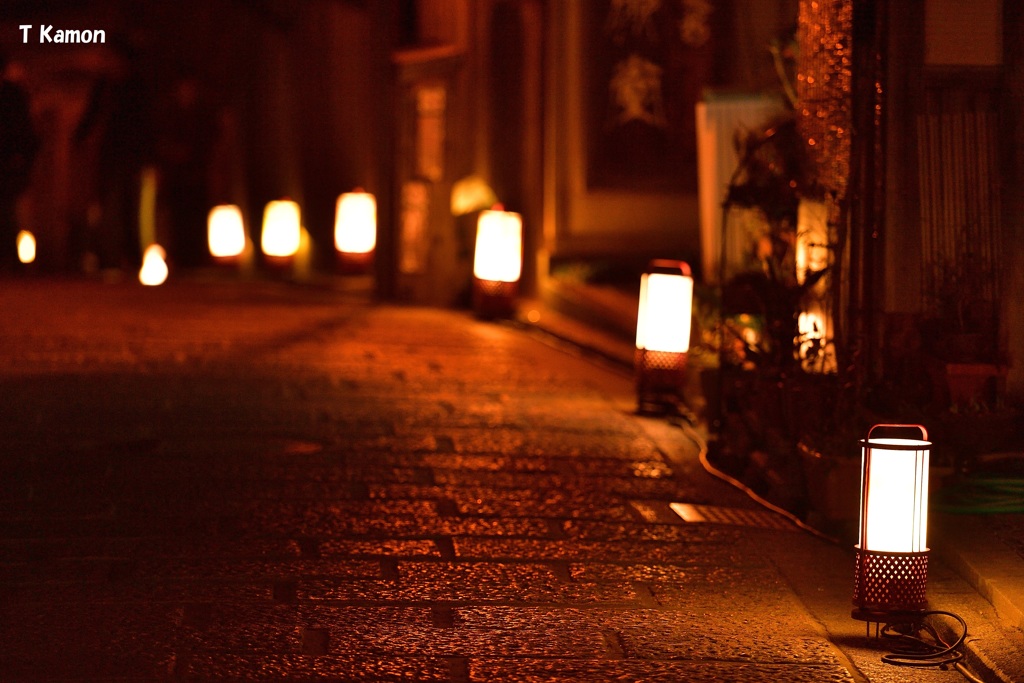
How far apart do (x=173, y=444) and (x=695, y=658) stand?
584 centimetres

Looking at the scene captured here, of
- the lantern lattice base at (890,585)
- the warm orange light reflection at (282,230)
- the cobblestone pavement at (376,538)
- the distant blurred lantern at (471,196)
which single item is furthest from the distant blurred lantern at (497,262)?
the lantern lattice base at (890,585)

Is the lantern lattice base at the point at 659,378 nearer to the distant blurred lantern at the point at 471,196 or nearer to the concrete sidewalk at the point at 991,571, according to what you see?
the concrete sidewalk at the point at 991,571

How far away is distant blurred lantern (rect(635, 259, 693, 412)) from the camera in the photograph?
13719 mm

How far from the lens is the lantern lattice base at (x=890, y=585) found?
746cm

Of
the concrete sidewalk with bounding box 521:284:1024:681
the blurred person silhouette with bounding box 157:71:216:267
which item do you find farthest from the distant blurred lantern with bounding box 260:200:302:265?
the concrete sidewalk with bounding box 521:284:1024:681

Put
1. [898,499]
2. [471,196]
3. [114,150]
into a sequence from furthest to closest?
1. [114,150]
2. [471,196]
3. [898,499]

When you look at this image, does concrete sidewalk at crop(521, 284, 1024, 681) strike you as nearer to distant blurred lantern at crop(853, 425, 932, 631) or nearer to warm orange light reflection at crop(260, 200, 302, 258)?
distant blurred lantern at crop(853, 425, 932, 631)

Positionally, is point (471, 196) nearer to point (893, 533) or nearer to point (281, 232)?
point (281, 232)

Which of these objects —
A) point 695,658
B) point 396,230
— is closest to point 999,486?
point 695,658

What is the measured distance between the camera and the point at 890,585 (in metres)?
7.46

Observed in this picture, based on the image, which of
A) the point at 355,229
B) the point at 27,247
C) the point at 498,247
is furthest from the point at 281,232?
the point at 498,247

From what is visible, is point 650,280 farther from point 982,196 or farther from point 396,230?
point 396,230

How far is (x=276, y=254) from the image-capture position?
28.8m

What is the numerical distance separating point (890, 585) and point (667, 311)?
6468 mm
